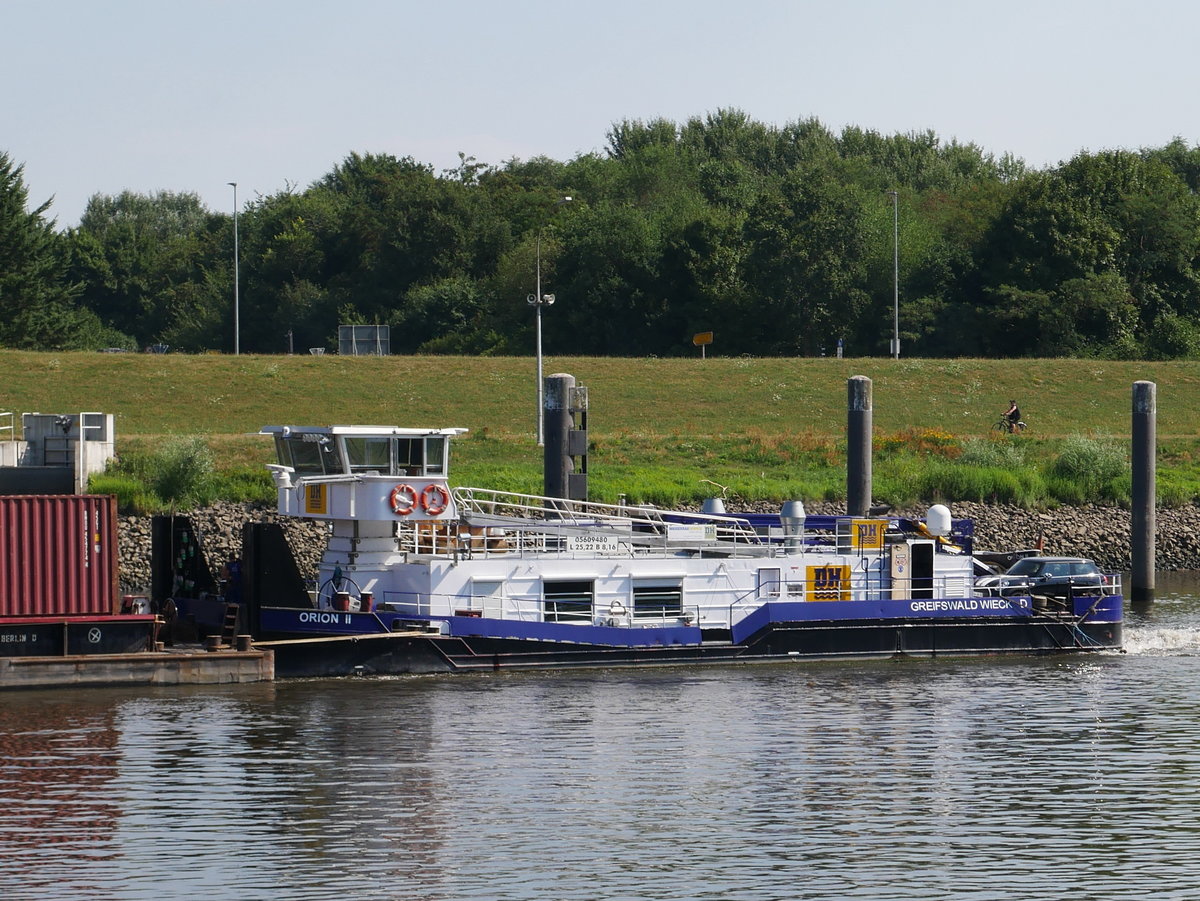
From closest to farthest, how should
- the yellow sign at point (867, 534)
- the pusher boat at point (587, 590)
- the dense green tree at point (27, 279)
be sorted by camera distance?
the pusher boat at point (587, 590) < the yellow sign at point (867, 534) < the dense green tree at point (27, 279)

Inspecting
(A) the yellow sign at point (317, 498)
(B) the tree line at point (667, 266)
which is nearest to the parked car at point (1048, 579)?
(A) the yellow sign at point (317, 498)

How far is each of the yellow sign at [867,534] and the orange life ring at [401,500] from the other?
32.2ft

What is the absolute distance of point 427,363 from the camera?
76.3m

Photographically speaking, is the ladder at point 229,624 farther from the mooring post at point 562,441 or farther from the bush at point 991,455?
the bush at point 991,455

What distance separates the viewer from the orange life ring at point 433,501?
32875 mm

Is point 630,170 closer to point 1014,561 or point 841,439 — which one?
point 841,439

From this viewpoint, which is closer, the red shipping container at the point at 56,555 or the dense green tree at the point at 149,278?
the red shipping container at the point at 56,555

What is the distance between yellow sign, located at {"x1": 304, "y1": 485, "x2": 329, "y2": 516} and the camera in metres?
32.8

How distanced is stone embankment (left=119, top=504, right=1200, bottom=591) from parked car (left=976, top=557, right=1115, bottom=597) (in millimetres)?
13205

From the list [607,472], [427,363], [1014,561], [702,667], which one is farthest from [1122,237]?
[702,667]

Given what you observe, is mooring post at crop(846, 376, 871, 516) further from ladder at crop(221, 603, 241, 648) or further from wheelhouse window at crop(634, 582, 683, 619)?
ladder at crop(221, 603, 241, 648)

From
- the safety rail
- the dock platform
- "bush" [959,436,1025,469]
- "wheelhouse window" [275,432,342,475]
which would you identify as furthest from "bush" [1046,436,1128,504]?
the dock platform

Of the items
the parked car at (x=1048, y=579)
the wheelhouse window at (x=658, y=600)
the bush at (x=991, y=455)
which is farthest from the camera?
the bush at (x=991, y=455)

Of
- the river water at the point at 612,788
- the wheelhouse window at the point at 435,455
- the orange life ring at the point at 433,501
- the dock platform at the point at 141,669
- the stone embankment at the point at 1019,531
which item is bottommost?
the river water at the point at 612,788
